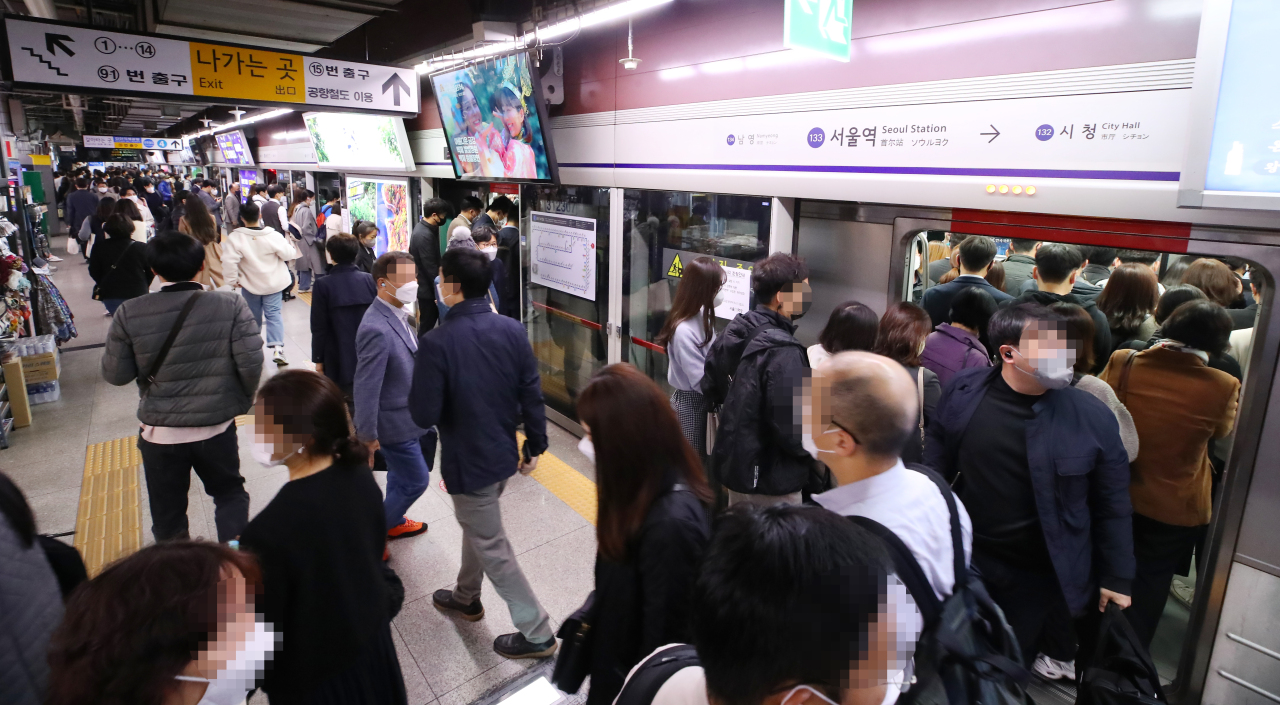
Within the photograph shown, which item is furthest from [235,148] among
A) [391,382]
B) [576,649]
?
[576,649]

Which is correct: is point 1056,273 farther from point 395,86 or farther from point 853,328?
point 395,86

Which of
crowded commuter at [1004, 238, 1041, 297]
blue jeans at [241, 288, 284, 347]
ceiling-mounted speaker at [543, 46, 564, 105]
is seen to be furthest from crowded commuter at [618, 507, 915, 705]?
blue jeans at [241, 288, 284, 347]

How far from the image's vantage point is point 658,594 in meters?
1.66

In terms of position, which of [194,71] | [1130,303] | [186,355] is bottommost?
[186,355]

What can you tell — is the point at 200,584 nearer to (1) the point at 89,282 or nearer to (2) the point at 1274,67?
(2) the point at 1274,67

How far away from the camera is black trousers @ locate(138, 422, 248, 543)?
3.14 metres

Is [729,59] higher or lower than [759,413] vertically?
higher

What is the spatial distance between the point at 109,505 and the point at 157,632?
419cm

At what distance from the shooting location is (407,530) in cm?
407

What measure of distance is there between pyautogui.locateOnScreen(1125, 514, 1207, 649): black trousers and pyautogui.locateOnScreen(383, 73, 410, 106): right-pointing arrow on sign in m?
5.51

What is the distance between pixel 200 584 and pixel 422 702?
1.93 metres

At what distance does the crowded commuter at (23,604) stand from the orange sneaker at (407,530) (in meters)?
2.49

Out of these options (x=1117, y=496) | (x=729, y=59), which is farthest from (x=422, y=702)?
(x=729, y=59)

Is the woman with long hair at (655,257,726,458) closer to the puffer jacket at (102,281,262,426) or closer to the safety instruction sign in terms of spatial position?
the puffer jacket at (102,281,262,426)
